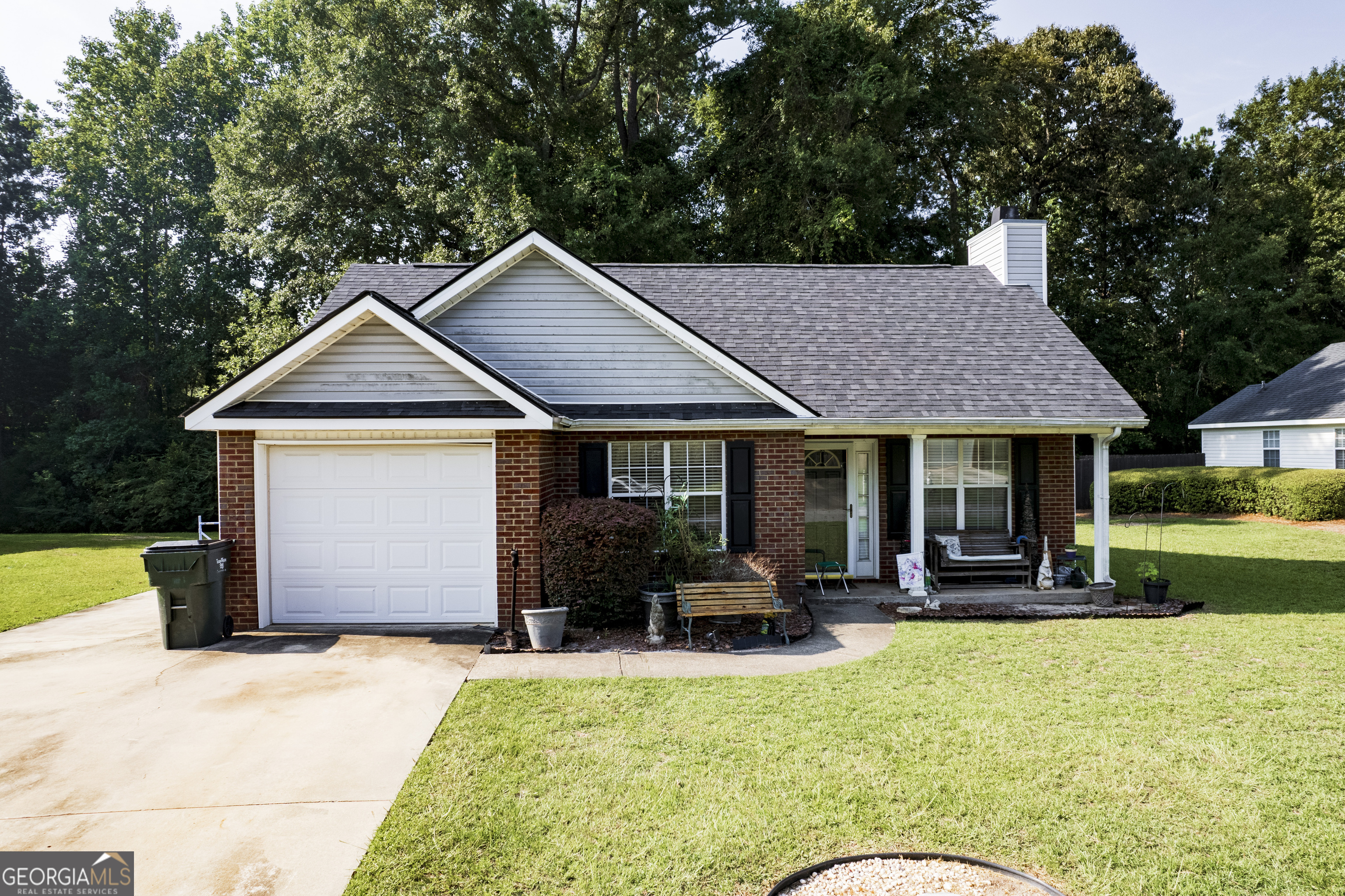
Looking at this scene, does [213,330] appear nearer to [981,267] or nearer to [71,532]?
[71,532]

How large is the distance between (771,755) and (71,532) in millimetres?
32055

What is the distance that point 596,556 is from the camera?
30.4ft

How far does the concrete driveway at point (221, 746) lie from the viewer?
14.0 feet

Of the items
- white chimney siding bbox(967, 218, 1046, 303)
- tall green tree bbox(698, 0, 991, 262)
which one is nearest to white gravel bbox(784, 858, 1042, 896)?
white chimney siding bbox(967, 218, 1046, 303)

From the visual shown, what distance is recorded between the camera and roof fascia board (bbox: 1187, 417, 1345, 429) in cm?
2353

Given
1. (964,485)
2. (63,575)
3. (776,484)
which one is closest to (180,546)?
(776,484)

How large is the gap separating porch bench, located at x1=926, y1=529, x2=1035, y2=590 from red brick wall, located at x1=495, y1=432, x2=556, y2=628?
632 cm

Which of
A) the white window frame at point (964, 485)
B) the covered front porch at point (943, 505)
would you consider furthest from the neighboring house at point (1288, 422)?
the white window frame at point (964, 485)

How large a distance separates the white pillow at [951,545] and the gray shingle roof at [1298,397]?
809 inches

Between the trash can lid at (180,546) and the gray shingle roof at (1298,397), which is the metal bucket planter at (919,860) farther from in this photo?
the gray shingle roof at (1298,397)

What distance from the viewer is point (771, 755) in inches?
216

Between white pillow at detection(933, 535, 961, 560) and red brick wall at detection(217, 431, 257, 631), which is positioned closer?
red brick wall at detection(217, 431, 257, 631)

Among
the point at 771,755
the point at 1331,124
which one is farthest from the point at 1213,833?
the point at 1331,124

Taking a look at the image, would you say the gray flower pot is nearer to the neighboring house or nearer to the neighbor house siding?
the neighboring house
